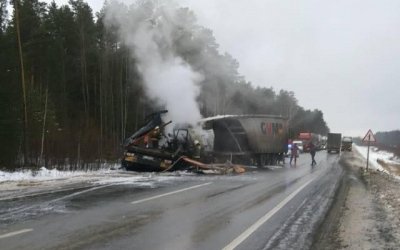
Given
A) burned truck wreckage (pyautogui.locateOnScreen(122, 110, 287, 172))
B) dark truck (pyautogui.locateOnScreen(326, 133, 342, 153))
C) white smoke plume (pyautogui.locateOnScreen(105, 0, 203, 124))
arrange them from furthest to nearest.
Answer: dark truck (pyautogui.locateOnScreen(326, 133, 342, 153)) → white smoke plume (pyautogui.locateOnScreen(105, 0, 203, 124)) → burned truck wreckage (pyautogui.locateOnScreen(122, 110, 287, 172))

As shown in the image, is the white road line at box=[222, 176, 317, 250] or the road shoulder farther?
the road shoulder

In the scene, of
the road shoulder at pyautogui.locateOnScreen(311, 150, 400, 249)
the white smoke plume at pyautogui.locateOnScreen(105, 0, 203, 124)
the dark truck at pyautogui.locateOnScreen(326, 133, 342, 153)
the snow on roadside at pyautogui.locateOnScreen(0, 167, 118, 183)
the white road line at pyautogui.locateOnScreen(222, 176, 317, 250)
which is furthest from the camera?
the dark truck at pyautogui.locateOnScreen(326, 133, 342, 153)

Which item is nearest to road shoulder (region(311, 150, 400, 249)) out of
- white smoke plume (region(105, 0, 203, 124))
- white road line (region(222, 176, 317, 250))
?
white road line (region(222, 176, 317, 250))

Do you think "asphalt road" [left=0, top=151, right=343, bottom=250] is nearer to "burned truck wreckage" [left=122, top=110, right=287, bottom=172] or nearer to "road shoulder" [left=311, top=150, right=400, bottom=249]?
"road shoulder" [left=311, top=150, right=400, bottom=249]

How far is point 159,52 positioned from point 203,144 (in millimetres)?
5557

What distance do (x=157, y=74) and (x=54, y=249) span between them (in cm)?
2063

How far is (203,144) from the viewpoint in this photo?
27.3 meters

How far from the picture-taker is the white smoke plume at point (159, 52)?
2694 cm

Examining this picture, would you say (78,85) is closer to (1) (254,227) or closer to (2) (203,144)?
(2) (203,144)

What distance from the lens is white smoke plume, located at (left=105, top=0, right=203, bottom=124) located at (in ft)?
88.4

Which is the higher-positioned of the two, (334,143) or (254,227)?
(334,143)

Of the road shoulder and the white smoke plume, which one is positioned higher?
the white smoke plume

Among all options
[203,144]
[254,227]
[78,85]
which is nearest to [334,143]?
[78,85]

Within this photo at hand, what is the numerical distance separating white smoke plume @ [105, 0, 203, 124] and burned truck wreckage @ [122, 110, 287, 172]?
1008 millimetres
